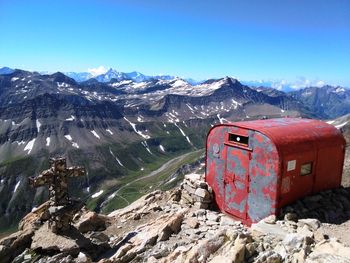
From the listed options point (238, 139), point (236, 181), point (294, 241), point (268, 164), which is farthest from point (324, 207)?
point (294, 241)

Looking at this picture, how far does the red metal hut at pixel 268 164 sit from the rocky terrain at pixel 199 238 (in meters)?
0.74

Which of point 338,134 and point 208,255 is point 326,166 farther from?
point 208,255

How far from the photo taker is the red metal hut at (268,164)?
1870cm

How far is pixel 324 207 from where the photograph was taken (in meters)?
20.1

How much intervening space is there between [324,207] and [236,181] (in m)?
4.99

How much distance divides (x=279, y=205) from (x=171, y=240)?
5.83 metres

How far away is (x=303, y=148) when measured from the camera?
19.4 metres

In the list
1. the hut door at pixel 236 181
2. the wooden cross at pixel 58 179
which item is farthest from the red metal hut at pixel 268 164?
the wooden cross at pixel 58 179

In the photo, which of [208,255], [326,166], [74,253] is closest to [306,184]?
[326,166]

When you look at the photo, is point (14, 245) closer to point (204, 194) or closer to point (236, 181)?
point (204, 194)

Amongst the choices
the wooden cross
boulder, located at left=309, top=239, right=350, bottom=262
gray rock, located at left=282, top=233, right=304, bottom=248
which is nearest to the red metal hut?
gray rock, located at left=282, top=233, right=304, bottom=248

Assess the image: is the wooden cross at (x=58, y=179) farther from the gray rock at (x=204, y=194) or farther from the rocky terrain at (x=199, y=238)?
the gray rock at (x=204, y=194)

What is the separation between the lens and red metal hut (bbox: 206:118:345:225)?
18.7 m

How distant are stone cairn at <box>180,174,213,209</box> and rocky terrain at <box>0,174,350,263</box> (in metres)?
0.06
